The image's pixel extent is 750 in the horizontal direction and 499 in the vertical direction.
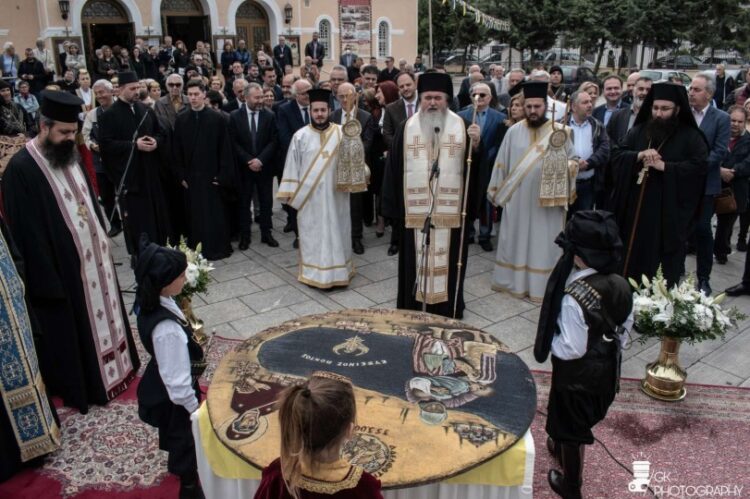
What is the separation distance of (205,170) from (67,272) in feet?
11.4

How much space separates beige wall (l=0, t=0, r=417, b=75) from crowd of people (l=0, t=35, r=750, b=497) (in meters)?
11.7

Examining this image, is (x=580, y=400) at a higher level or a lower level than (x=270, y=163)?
lower

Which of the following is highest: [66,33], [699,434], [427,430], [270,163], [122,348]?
[66,33]

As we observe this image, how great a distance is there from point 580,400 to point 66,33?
20.0 metres

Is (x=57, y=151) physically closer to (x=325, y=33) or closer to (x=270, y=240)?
(x=270, y=240)

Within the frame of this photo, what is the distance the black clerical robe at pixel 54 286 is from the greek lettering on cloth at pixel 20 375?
0.20m

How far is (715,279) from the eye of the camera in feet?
23.9

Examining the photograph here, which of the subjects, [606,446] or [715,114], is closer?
[606,446]

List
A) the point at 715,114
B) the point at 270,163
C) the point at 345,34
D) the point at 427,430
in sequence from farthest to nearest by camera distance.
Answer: the point at 345,34
the point at 270,163
the point at 715,114
the point at 427,430

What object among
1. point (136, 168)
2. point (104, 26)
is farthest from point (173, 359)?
point (104, 26)

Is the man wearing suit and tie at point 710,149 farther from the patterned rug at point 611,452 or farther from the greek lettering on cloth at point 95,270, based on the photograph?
the greek lettering on cloth at point 95,270

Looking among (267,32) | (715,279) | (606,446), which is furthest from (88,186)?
(267,32)

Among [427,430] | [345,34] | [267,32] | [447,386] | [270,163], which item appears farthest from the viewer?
[345,34]

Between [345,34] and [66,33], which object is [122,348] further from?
[345,34]
